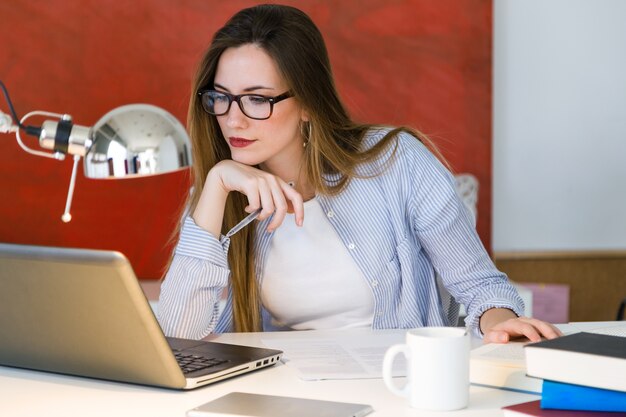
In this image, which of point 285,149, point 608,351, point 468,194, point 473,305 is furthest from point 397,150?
point 468,194

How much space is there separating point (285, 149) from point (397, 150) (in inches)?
9.6

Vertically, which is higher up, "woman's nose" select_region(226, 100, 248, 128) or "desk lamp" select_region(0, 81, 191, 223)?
"woman's nose" select_region(226, 100, 248, 128)

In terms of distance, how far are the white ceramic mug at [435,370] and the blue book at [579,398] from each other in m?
0.11

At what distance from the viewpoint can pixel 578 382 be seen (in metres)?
1.12

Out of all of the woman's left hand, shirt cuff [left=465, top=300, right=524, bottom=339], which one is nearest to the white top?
shirt cuff [left=465, top=300, right=524, bottom=339]

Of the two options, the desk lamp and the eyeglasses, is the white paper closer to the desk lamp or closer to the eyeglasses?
the desk lamp

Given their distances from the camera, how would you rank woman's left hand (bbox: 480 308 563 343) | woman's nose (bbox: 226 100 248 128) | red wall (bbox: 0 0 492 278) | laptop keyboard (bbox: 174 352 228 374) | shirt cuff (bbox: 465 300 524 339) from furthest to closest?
1. red wall (bbox: 0 0 492 278)
2. woman's nose (bbox: 226 100 248 128)
3. shirt cuff (bbox: 465 300 524 339)
4. woman's left hand (bbox: 480 308 563 343)
5. laptop keyboard (bbox: 174 352 228 374)

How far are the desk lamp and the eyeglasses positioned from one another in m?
0.60

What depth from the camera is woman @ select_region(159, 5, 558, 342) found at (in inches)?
77.7

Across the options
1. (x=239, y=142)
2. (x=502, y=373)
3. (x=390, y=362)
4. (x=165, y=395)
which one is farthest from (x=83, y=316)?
(x=239, y=142)

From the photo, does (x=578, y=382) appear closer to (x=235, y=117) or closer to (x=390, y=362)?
(x=390, y=362)

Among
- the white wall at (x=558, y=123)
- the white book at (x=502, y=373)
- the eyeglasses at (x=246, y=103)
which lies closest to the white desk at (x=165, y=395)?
the white book at (x=502, y=373)

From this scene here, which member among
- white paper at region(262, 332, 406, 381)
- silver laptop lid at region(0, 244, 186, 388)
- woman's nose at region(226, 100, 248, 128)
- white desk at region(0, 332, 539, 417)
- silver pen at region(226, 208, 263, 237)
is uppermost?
woman's nose at region(226, 100, 248, 128)

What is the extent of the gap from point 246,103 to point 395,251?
1.43ft
